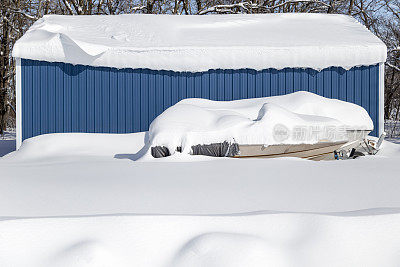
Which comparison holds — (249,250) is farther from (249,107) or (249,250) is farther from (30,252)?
(249,107)

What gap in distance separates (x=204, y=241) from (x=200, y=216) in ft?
0.67

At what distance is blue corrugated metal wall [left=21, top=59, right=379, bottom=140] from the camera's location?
6488 mm

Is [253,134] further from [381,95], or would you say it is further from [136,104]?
[381,95]

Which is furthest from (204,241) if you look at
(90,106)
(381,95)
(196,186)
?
(381,95)

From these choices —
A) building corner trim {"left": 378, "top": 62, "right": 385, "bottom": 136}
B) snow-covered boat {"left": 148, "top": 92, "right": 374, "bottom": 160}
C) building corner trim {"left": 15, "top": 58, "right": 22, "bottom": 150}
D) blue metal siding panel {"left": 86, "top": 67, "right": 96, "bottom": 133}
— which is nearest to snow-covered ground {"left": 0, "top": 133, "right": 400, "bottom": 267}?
snow-covered boat {"left": 148, "top": 92, "right": 374, "bottom": 160}

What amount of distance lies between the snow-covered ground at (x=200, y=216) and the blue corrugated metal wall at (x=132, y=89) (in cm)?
300

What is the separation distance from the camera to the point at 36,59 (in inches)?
249

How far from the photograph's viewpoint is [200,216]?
1979 millimetres

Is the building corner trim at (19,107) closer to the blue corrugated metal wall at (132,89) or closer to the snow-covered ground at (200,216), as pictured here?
the blue corrugated metal wall at (132,89)

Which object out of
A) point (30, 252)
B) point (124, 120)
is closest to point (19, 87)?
point (124, 120)

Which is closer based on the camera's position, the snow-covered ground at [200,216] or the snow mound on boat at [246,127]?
the snow-covered ground at [200,216]

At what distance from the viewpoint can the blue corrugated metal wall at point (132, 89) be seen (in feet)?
21.3

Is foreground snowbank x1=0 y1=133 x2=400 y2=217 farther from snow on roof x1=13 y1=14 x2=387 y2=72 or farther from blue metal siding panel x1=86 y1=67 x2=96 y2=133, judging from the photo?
snow on roof x1=13 y1=14 x2=387 y2=72

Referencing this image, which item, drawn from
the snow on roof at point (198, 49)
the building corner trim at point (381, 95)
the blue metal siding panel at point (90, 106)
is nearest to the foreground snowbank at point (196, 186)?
the blue metal siding panel at point (90, 106)
